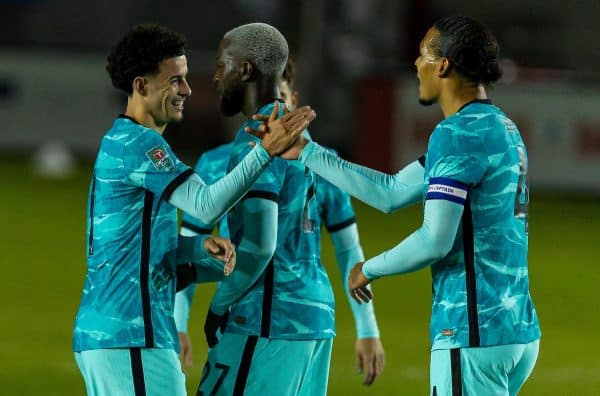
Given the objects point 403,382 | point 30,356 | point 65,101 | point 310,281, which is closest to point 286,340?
point 310,281

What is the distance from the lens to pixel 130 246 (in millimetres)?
4867

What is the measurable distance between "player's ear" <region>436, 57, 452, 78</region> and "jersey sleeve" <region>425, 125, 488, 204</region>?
0.22 meters

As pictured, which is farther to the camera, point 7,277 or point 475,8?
point 475,8

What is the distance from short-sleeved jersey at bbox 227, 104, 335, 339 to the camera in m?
5.28

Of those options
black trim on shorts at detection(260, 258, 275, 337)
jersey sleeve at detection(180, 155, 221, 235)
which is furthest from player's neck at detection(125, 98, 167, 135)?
jersey sleeve at detection(180, 155, 221, 235)

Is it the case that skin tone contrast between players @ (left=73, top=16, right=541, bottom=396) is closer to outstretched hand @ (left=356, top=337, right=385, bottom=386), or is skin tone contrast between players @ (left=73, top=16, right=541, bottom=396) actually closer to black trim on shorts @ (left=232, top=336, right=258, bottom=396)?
black trim on shorts @ (left=232, top=336, right=258, bottom=396)

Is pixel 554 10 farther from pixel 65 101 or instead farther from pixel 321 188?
pixel 321 188

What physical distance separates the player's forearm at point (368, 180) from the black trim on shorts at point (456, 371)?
0.67 meters

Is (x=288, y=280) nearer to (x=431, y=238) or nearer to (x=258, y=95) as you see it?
(x=258, y=95)

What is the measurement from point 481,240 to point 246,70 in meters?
1.20

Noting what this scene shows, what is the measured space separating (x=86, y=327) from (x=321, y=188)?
1.41 metres

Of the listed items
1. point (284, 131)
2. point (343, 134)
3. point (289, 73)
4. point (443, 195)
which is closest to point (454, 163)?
point (443, 195)

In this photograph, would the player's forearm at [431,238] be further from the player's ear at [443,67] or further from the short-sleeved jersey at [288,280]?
the short-sleeved jersey at [288,280]

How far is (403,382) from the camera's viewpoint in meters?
9.02
